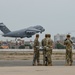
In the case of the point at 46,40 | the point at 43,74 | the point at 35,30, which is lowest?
the point at 43,74

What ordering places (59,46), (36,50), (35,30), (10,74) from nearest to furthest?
A: 1. (10,74)
2. (36,50)
3. (59,46)
4. (35,30)

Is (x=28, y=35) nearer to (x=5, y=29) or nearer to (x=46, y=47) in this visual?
(x=5, y=29)

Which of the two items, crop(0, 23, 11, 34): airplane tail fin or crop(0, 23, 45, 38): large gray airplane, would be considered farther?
crop(0, 23, 11, 34): airplane tail fin

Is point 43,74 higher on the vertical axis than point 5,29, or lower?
lower

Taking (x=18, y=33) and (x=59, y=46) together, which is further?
(x=18, y=33)

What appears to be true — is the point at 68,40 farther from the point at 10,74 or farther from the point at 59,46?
the point at 59,46

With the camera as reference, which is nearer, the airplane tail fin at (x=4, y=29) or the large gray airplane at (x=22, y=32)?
the large gray airplane at (x=22, y=32)

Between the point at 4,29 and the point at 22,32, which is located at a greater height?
the point at 4,29

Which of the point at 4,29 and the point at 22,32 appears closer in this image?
the point at 22,32

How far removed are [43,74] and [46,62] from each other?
541cm

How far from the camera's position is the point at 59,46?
9800 cm

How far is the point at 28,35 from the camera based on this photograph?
397 ft

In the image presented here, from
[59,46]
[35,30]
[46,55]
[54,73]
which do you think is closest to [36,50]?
[46,55]

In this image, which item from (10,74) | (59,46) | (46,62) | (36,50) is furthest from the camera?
(59,46)
